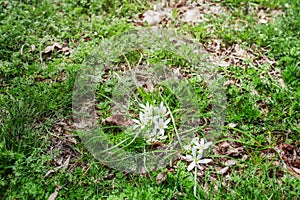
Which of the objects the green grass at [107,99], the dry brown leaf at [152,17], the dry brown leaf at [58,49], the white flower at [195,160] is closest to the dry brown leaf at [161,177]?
the green grass at [107,99]

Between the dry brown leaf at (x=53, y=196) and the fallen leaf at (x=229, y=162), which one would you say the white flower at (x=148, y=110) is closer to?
the fallen leaf at (x=229, y=162)

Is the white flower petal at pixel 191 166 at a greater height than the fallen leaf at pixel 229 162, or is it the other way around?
the white flower petal at pixel 191 166

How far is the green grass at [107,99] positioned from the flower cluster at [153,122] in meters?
0.16

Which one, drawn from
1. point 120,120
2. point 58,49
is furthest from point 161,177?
point 58,49

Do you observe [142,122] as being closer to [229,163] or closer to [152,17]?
[229,163]

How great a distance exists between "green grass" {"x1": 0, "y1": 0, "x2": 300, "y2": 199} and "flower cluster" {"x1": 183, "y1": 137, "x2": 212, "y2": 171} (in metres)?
0.06

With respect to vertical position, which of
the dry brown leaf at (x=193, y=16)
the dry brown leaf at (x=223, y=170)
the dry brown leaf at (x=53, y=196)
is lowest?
the dry brown leaf at (x=223, y=170)

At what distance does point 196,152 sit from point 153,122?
1.15 feet

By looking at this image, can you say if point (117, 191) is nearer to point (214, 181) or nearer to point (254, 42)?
point (214, 181)

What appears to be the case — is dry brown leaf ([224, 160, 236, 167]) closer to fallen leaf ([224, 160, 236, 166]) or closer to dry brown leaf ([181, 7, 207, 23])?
fallen leaf ([224, 160, 236, 166])

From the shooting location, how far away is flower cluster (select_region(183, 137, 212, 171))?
2.33m

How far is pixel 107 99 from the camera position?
277 cm

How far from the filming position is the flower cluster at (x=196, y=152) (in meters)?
2.33

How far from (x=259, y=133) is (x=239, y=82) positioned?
0.52 m
